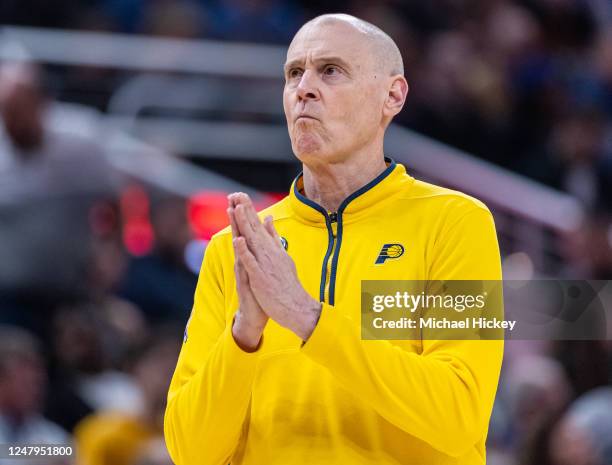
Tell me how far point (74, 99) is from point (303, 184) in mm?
6250

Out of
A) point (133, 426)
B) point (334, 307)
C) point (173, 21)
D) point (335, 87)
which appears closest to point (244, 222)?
point (334, 307)

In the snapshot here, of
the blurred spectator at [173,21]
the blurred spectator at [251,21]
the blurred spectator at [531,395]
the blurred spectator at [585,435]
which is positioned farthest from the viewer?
the blurred spectator at [251,21]

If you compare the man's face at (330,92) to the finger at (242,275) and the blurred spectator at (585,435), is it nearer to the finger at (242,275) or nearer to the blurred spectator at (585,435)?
the finger at (242,275)

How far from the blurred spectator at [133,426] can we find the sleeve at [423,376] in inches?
144

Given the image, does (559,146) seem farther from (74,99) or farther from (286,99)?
(286,99)

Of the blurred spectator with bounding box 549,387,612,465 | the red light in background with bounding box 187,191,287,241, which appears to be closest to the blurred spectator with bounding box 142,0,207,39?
the red light in background with bounding box 187,191,287,241

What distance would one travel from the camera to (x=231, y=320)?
3.24m

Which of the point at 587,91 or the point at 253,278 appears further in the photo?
the point at 587,91

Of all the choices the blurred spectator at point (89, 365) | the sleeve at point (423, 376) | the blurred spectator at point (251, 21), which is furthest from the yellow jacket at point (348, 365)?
the blurred spectator at point (251, 21)

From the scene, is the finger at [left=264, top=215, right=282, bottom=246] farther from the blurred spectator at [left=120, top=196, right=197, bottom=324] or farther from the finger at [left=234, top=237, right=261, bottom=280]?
the blurred spectator at [left=120, top=196, right=197, bottom=324]

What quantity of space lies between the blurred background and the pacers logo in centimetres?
184

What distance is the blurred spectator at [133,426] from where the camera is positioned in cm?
670

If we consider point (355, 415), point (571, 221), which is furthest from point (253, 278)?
point (571, 221)

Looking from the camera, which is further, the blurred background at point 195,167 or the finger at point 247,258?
the blurred background at point 195,167
